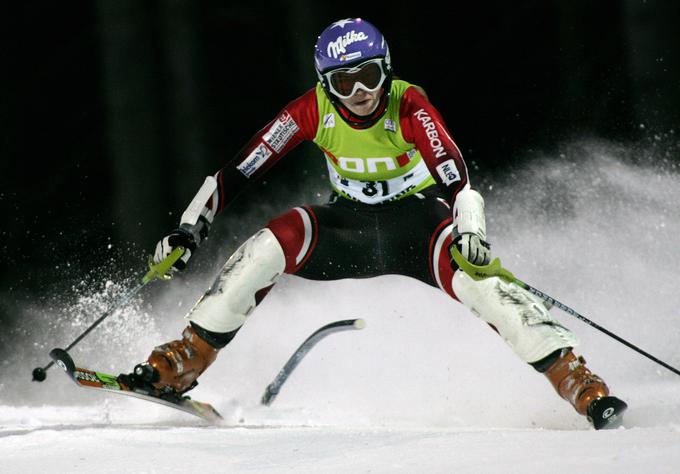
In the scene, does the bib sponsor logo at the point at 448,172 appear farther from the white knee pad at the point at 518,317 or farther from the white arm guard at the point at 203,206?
the white arm guard at the point at 203,206

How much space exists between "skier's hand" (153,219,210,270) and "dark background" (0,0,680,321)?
3.13 metres

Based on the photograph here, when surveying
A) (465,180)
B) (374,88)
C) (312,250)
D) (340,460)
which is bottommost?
(340,460)

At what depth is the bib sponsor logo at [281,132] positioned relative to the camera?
427 centimetres

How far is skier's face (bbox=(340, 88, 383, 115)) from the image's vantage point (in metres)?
4.03

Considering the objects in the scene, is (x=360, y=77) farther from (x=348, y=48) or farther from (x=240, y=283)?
(x=240, y=283)

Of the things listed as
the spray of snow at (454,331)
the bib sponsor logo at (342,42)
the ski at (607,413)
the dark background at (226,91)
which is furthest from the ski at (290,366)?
the dark background at (226,91)

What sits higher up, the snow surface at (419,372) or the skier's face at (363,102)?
the skier's face at (363,102)

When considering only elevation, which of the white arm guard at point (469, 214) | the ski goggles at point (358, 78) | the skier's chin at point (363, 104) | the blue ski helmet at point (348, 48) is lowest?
the white arm guard at point (469, 214)

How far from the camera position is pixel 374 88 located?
4035 millimetres

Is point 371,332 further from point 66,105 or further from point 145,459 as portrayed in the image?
Result: point 66,105

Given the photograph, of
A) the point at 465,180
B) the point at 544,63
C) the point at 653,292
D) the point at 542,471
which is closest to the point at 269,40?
the point at 544,63

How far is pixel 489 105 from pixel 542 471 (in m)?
5.56

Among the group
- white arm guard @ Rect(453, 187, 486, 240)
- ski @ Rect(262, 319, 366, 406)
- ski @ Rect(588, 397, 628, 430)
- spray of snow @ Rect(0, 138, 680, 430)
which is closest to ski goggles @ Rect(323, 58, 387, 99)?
white arm guard @ Rect(453, 187, 486, 240)

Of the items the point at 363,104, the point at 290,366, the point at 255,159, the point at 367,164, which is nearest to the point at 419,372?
the point at 290,366
